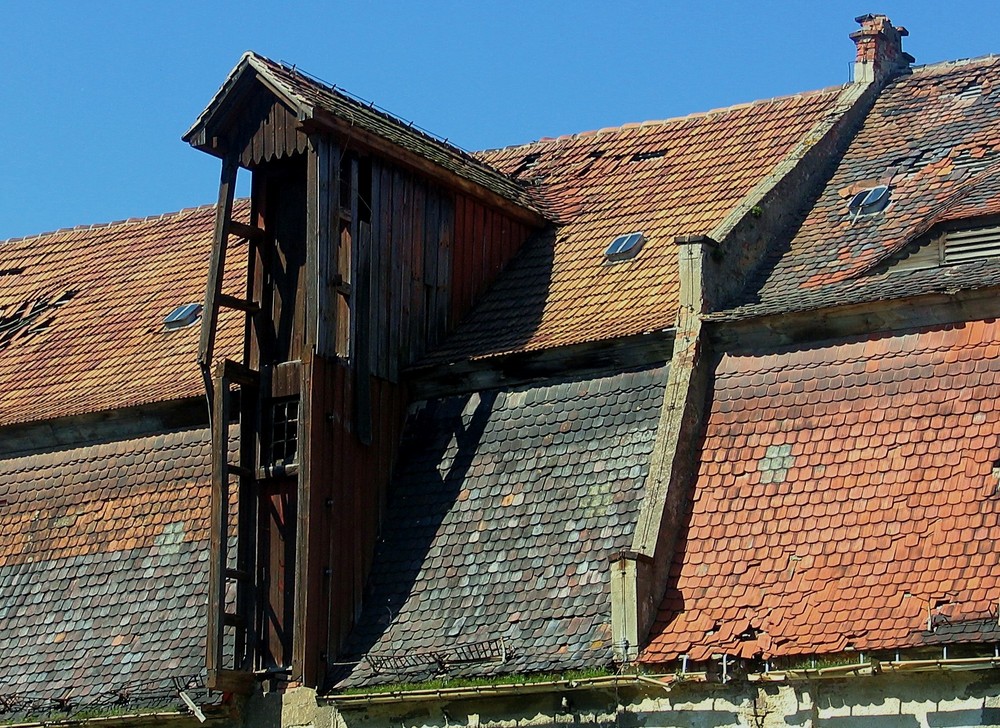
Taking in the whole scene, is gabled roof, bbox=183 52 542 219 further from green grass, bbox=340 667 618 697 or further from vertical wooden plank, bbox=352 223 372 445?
green grass, bbox=340 667 618 697

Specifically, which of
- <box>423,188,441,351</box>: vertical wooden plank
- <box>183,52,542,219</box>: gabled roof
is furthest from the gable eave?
<box>423,188,441,351</box>: vertical wooden plank

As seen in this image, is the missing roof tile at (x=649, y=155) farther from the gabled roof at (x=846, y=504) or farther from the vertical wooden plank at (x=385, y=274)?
the gabled roof at (x=846, y=504)

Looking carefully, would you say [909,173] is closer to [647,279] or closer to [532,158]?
[647,279]

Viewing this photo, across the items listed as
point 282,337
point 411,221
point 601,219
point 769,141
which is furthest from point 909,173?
point 282,337

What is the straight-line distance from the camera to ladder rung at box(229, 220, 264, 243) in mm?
24703

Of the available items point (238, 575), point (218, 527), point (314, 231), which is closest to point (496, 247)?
point (314, 231)

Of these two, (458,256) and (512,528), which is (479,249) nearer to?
(458,256)

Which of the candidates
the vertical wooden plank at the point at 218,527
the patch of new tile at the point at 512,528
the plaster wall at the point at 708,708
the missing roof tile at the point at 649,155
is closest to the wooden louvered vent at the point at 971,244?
the patch of new tile at the point at 512,528

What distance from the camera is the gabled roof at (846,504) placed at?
64.2 feet

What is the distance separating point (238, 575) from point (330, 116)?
5432 millimetres

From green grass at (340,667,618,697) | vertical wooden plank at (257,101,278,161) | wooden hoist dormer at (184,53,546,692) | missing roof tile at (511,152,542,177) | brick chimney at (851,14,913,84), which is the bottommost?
green grass at (340,667,618,697)

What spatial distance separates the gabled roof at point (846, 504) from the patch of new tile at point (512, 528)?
935 millimetres

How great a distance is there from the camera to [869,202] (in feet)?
81.0

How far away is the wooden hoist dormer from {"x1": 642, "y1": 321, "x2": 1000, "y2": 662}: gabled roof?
4.24 meters
